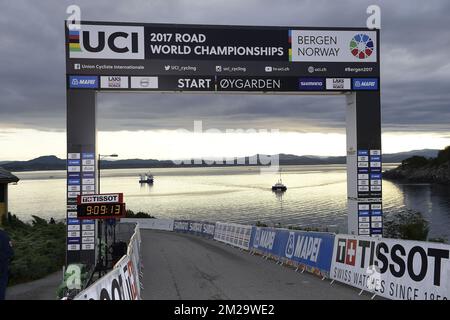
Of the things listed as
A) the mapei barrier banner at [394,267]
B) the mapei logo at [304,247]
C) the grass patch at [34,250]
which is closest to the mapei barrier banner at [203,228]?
the grass patch at [34,250]

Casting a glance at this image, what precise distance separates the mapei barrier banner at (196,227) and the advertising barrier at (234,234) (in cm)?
208

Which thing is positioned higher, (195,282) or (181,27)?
(181,27)

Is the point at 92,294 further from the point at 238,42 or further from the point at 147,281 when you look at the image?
the point at 238,42

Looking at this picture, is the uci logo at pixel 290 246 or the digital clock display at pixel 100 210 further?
the uci logo at pixel 290 246

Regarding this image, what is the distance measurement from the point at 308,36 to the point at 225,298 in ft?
36.9

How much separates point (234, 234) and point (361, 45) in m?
13.1

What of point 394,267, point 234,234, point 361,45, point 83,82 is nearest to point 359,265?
point 394,267

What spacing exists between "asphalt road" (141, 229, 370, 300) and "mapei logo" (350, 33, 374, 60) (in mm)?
8774

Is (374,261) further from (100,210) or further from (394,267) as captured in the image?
(100,210)

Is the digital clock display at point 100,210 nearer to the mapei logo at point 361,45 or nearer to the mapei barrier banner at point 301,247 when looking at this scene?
the mapei barrier banner at point 301,247

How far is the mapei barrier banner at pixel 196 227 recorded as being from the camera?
35781 mm

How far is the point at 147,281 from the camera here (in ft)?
47.6

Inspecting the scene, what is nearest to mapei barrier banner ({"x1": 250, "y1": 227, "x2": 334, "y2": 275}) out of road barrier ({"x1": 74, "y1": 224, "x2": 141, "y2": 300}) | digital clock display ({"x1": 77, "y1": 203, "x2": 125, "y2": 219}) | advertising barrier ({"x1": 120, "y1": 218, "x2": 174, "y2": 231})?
digital clock display ({"x1": 77, "y1": 203, "x2": 125, "y2": 219})

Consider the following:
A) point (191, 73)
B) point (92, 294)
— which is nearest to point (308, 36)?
point (191, 73)
